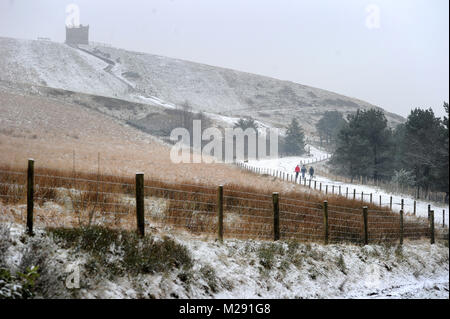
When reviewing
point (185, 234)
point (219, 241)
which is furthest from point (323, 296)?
point (185, 234)

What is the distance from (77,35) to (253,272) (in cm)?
17290

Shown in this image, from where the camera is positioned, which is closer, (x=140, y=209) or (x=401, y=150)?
(x=140, y=209)

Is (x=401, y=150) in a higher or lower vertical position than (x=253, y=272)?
higher

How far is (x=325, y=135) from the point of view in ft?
370

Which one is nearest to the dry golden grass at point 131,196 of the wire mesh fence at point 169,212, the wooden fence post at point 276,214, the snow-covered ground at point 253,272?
the wire mesh fence at point 169,212

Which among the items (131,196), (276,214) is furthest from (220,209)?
(131,196)

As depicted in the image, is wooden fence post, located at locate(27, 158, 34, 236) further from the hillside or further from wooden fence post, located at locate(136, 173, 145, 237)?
the hillside

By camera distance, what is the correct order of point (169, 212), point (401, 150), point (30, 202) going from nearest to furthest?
point (30, 202), point (169, 212), point (401, 150)

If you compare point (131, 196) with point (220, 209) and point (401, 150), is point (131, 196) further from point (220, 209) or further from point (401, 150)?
point (401, 150)

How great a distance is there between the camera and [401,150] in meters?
51.4

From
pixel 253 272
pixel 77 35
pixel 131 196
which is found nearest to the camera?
pixel 253 272

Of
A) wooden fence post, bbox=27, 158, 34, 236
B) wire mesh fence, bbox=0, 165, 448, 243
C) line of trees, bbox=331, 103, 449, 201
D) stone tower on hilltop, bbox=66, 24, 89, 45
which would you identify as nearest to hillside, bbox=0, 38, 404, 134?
stone tower on hilltop, bbox=66, 24, 89, 45

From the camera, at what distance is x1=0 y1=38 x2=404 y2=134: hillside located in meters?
108

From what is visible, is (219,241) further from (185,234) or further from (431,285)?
(431,285)
